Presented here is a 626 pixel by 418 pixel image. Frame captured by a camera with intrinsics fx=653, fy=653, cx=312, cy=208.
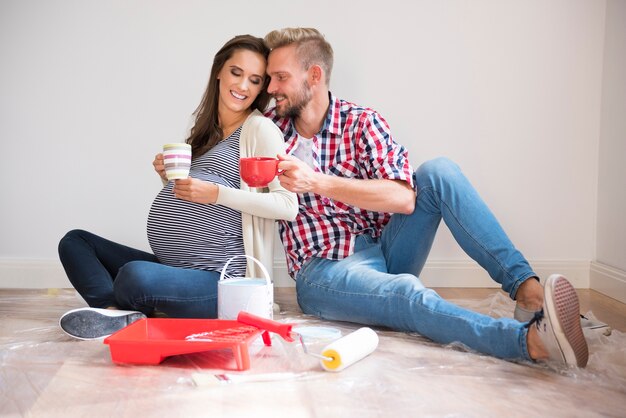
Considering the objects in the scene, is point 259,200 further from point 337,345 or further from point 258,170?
point 337,345

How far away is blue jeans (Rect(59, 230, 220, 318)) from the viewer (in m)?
2.00

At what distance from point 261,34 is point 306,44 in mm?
575

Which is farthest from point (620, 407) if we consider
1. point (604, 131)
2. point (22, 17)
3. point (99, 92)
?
point (22, 17)

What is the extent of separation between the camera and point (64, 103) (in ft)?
9.29

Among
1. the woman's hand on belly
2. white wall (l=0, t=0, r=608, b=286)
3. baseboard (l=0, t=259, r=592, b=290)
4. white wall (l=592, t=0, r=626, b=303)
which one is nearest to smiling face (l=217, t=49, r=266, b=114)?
the woman's hand on belly

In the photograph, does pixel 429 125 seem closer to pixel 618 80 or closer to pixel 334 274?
pixel 618 80

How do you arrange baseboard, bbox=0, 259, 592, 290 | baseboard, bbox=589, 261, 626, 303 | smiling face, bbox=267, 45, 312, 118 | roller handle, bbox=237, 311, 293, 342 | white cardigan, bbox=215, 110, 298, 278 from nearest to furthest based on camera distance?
roller handle, bbox=237, 311, 293, 342, white cardigan, bbox=215, 110, 298, 278, smiling face, bbox=267, 45, 312, 118, baseboard, bbox=589, 261, 626, 303, baseboard, bbox=0, 259, 592, 290

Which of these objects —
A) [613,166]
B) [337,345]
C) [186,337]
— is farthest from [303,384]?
[613,166]

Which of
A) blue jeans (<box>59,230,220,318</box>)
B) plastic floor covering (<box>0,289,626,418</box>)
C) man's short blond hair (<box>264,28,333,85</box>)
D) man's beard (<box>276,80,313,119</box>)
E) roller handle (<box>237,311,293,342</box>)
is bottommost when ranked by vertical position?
plastic floor covering (<box>0,289,626,418</box>)

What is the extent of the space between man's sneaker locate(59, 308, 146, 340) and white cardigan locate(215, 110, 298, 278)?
46 centimetres

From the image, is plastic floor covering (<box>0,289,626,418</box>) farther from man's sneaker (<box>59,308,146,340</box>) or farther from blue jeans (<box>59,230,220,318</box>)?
blue jeans (<box>59,230,220,318</box>)

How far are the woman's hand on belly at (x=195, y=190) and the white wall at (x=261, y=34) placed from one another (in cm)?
82

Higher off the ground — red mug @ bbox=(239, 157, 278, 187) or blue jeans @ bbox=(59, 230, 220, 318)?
red mug @ bbox=(239, 157, 278, 187)

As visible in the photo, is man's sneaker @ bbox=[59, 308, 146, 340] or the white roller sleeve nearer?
the white roller sleeve
